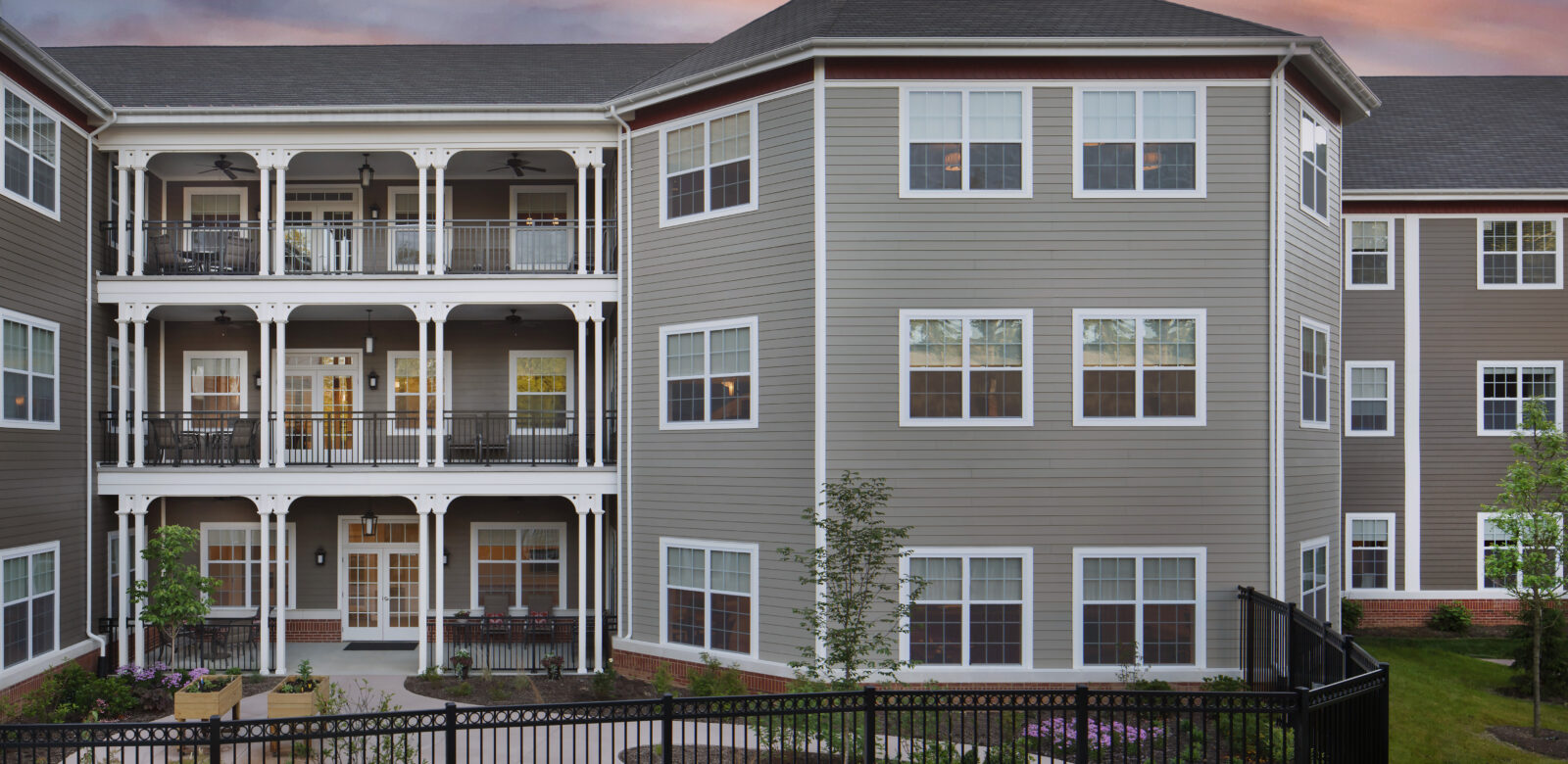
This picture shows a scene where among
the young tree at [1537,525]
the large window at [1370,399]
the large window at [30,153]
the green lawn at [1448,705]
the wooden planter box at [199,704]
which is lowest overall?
the green lawn at [1448,705]

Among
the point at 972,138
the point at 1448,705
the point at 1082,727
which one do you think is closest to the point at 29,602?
the point at 1082,727

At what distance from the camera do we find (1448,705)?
1416cm

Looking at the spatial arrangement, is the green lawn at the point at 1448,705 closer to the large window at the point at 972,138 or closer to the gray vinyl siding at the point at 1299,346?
the gray vinyl siding at the point at 1299,346

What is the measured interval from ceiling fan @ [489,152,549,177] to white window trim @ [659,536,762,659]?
702cm

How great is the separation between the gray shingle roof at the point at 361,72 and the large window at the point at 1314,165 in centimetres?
1139

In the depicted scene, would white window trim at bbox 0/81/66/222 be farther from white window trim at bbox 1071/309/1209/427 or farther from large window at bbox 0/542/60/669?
white window trim at bbox 1071/309/1209/427

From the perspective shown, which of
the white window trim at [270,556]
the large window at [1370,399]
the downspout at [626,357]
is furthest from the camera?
the large window at [1370,399]

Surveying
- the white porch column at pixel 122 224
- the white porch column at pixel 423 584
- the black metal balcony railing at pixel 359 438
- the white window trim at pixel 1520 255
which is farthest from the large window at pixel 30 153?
the white window trim at pixel 1520 255

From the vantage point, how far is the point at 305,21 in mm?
35531

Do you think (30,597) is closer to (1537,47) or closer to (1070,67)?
(1070,67)

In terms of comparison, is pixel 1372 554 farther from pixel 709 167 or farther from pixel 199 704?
pixel 199 704

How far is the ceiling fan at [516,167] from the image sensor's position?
16.9m

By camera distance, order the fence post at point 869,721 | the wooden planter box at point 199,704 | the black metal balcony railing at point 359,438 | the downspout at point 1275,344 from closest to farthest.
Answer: the fence post at point 869,721 → the wooden planter box at point 199,704 → the downspout at point 1275,344 → the black metal balcony railing at point 359,438

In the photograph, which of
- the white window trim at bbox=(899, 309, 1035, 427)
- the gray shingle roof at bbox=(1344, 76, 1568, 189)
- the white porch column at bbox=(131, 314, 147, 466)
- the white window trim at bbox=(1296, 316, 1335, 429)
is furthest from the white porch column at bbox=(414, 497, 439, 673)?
the gray shingle roof at bbox=(1344, 76, 1568, 189)
